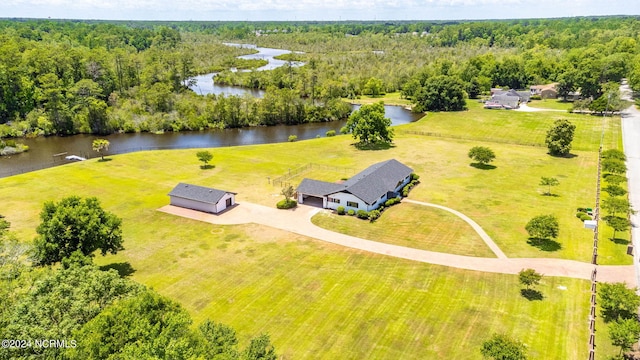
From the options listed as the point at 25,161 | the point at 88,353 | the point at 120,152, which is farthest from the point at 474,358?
the point at 25,161

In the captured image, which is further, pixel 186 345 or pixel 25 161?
pixel 25 161

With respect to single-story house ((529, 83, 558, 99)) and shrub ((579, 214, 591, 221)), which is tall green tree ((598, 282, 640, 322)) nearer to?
shrub ((579, 214, 591, 221))

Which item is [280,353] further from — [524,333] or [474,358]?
[524,333]

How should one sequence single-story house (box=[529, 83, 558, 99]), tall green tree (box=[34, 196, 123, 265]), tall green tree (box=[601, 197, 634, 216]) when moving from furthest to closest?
single-story house (box=[529, 83, 558, 99])
tall green tree (box=[601, 197, 634, 216])
tall green tree (box=[34, 196, 123, 265])

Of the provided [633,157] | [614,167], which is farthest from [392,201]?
[633,157]

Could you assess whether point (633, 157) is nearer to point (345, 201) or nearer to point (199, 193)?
point (345, 201)

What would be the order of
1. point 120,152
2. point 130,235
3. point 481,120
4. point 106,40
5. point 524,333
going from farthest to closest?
point 106,40, point 481,120, point 120,152, point 130,235, point 524,333

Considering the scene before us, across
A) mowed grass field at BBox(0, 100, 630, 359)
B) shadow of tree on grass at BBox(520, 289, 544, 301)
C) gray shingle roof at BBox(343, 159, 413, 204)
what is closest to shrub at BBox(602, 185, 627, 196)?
mowed grass field at BBox(0, 100, 630, 359)
